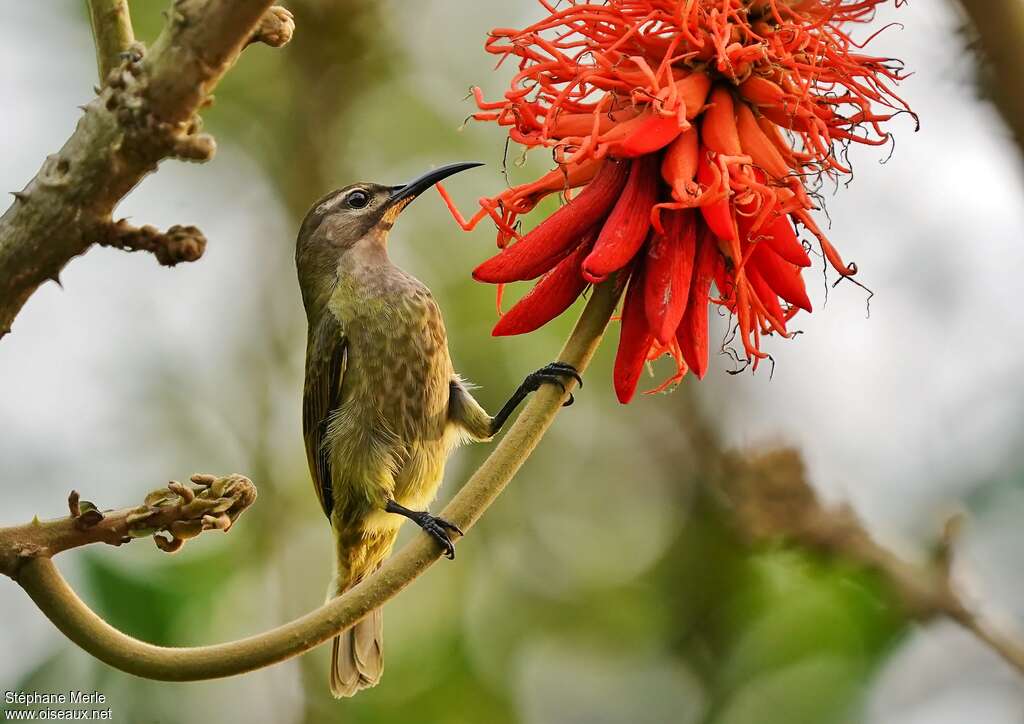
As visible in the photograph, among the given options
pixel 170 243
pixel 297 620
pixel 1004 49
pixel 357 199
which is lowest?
pixel 297 620

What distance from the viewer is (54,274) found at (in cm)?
172

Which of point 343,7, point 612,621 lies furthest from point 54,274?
point 343,7

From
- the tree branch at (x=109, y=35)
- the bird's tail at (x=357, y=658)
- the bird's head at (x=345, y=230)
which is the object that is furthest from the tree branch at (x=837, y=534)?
the tree branch at (x=109, y=35)

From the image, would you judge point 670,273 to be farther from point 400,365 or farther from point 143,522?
point 400,365

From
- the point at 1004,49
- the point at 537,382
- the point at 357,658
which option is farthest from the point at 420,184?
the point at 1004,49

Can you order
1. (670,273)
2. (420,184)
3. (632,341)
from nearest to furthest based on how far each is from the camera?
(670,273), (632,341), (420,184)

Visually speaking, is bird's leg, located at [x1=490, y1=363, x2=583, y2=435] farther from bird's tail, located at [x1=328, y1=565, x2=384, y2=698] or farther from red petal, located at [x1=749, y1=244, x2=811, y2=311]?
bird's tail, located at [x1=328, y1=565, x2=384, y2=698]

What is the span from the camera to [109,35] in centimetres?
180

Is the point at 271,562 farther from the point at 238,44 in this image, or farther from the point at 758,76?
the point at 238,44

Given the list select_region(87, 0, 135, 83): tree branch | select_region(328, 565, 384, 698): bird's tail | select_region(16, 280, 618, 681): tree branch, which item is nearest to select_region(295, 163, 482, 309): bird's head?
select_region(328, 565, 384, 698): bird's tail

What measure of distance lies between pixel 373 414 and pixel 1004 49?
3.41m

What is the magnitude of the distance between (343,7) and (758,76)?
17.8 ft

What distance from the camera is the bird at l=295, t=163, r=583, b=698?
181 inches

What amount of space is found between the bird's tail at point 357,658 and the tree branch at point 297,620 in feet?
8.49
